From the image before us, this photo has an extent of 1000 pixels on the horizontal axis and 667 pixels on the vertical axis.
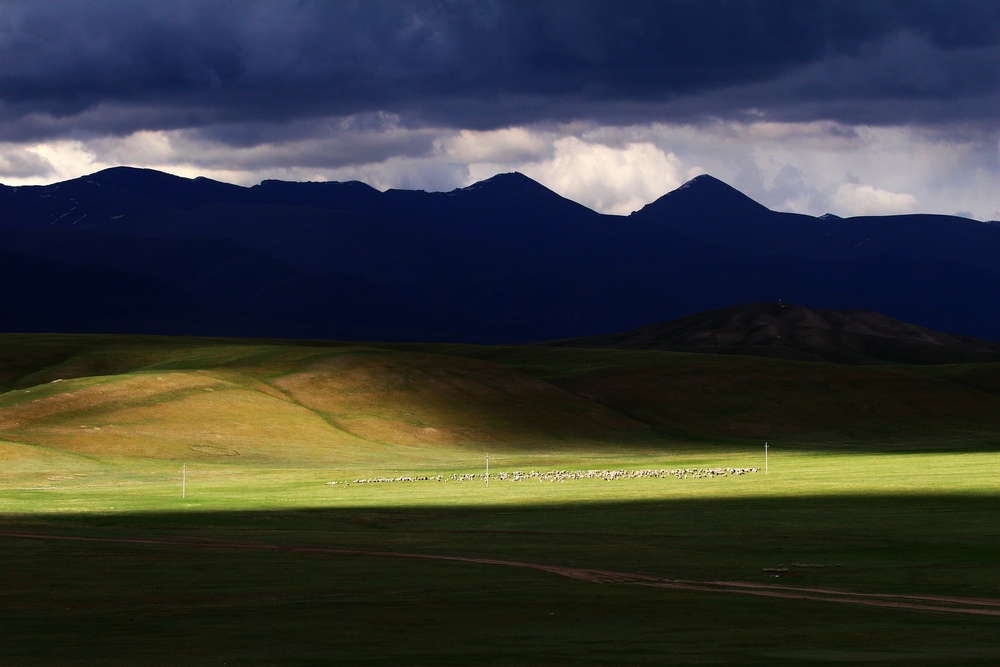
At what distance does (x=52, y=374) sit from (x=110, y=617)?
13132cm

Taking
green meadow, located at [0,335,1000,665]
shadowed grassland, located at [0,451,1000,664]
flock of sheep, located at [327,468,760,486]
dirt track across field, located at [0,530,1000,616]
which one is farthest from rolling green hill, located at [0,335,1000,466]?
dirt track across field, located at [0,530,1000,616]

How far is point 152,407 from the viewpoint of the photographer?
12975cm

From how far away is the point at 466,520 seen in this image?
67.9 m

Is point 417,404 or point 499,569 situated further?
point 417,404

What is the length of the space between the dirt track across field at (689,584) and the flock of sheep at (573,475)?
118 feet

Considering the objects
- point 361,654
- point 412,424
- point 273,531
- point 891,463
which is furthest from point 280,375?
point 361,654

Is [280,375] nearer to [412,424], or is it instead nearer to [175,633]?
[412,424]

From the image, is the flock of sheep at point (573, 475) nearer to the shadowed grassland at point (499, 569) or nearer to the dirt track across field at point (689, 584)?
the shadowed grassland at point (499, 569)

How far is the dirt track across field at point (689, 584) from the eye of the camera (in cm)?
3788

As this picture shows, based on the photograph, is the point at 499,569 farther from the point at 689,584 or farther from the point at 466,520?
the point at 466,520

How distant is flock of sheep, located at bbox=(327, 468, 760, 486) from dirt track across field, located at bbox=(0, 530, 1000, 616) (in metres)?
36.1

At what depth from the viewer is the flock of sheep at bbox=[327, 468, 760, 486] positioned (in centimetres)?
9431

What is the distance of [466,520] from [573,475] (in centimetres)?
3105

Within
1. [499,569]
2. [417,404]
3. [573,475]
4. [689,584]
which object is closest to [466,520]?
[499,569]
